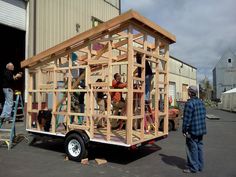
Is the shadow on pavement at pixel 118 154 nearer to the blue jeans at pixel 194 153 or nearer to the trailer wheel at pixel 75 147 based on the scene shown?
the trailer wheel at pixel 75 147

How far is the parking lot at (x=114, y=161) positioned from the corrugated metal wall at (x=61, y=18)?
20.0ft

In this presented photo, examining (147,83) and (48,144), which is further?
(48,144)

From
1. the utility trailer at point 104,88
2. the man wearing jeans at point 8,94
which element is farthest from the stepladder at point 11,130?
the utility trailer at point 104,88

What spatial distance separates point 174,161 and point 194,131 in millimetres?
1474

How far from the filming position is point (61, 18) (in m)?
15.9

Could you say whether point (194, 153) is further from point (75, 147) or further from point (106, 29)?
point (106, 29)

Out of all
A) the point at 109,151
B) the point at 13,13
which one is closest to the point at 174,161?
the point at 109,151

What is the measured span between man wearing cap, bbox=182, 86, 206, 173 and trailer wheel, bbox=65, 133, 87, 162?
8.19ft

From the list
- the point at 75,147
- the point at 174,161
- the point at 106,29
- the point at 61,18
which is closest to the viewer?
the point at 106,29

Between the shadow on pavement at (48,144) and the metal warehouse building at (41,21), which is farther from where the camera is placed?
the metal warehouse building at (41,21)

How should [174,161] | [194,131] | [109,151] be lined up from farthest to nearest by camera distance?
[109,151]
[174,161]
[194,131]

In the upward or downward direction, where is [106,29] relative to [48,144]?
upward

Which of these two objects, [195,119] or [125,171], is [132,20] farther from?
[125,171]

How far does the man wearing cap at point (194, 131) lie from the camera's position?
692 cm
